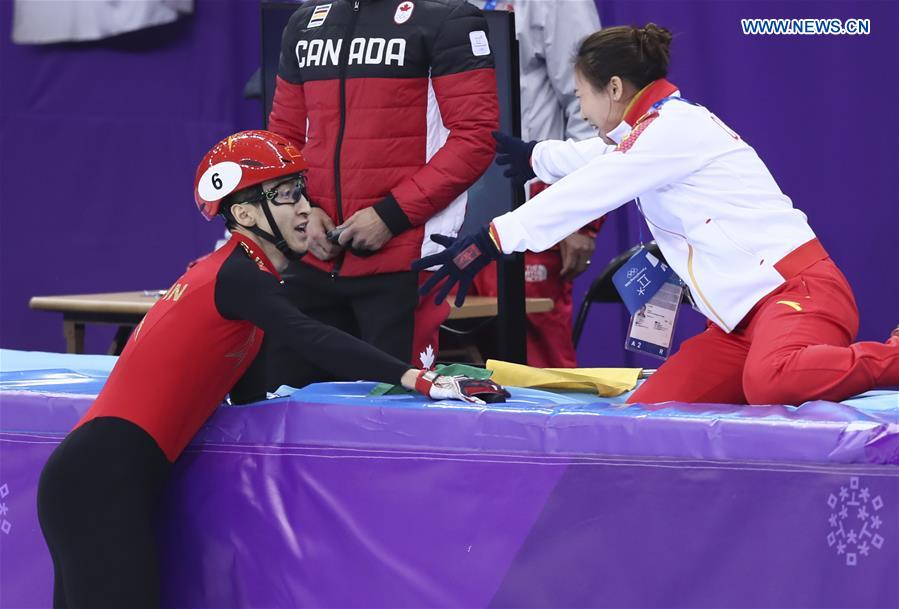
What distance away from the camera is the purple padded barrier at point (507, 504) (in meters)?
1.87

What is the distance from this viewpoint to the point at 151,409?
2.10 m

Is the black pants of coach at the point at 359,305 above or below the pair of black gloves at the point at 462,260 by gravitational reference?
below

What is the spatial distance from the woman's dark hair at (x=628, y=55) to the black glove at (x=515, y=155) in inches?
14.1

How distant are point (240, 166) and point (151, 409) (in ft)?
1.56

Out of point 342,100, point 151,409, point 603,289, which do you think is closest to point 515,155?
point 342,100

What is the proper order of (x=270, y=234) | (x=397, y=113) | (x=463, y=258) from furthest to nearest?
(x=397, y=113) < (x=463, y=258) < (x=270, y=234)

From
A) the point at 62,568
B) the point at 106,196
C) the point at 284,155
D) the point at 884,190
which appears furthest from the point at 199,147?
the point at 62,568

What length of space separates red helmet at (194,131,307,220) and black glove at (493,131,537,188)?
751 mm

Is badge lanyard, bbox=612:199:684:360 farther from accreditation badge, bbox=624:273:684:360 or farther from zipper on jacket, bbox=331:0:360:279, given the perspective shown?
zipper on jacket, bbox=331:0:360:279

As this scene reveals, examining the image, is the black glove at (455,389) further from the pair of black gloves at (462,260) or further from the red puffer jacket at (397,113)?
the red puffer jacket at (397,113)

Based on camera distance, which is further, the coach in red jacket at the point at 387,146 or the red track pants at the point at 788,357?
the coach in red jacket at the point at 387,146

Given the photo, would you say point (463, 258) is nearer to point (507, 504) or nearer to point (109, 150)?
point (507, 504)

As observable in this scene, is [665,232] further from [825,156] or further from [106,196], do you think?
[106,196]

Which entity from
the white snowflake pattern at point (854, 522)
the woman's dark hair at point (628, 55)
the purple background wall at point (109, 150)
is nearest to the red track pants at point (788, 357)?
the white snowflake pattern at point (854, 522)
